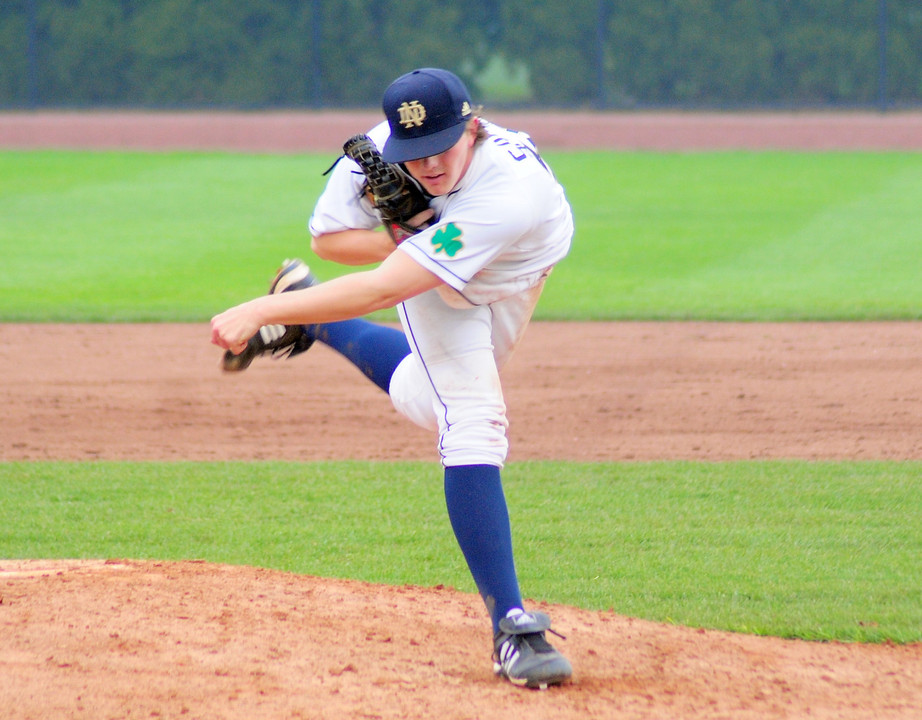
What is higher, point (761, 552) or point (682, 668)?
point (682, 668)

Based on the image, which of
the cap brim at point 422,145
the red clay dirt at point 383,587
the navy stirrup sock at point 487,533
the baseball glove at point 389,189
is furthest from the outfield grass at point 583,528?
the cap brim at point 422,145

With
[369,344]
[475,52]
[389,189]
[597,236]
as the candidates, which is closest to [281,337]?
[369,344]

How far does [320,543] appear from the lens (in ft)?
13.8

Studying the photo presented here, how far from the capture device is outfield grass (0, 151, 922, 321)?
8375mm

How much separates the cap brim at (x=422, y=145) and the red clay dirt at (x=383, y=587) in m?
1.23

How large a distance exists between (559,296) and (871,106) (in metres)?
11.6

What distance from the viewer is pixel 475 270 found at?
2742 mm

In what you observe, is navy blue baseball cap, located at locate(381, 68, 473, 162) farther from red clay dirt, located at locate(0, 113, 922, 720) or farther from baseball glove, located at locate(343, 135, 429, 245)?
red clay dirt, located at locate(0, 113, 922, 720)

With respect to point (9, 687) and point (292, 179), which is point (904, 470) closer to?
point (9, 687)

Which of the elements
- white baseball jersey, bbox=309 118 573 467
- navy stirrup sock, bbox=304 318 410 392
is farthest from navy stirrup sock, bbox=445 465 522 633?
navy stirrup sock, bbox=304 318 410 392

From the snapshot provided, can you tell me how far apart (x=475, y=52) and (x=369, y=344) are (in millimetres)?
16655

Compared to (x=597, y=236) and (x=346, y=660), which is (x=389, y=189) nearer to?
(x=346, y=660)

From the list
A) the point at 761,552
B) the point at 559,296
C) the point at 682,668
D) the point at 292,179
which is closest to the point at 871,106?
the point at 292,179

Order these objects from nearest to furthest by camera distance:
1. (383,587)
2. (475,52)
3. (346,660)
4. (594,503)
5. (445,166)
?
(445,166), (346,660), (383,587), (594,503), (475,52)
